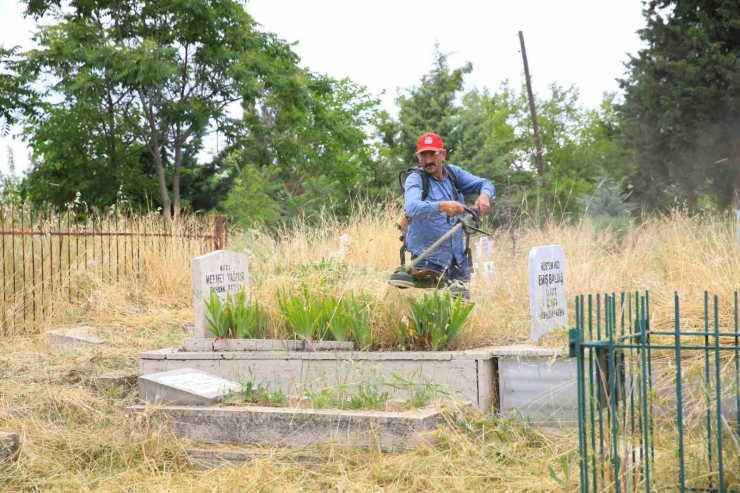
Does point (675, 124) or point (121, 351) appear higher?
point (675, 124)

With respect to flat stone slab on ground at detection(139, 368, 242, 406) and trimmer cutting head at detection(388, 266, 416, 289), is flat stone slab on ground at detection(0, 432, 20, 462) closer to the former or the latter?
flat stone slab on ground at detection(139, 368, 242, 406)

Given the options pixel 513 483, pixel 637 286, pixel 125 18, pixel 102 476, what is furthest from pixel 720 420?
pixel 125 18

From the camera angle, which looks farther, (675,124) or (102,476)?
(675,124)

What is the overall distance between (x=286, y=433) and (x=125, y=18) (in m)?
20.5

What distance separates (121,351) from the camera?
315 inches

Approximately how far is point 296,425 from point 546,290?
2.16 metres

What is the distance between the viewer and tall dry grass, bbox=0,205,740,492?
447 centimetres

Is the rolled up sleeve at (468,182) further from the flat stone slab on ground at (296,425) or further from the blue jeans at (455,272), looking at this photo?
the flat stone slab on ground at (296,425)

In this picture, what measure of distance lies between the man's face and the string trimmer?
0.57 m

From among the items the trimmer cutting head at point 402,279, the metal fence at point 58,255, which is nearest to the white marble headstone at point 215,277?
the trimmer cutting head at point 402,279

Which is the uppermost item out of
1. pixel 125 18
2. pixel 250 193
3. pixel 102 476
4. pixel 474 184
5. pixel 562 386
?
pixel 125 18

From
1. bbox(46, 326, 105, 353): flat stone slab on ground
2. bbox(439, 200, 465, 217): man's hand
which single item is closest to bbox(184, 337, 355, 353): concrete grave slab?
bbox(439, 200, 465, 217): man's hand

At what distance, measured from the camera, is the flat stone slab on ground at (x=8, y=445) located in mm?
4898

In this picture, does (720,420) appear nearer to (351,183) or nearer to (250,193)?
(351,183)
